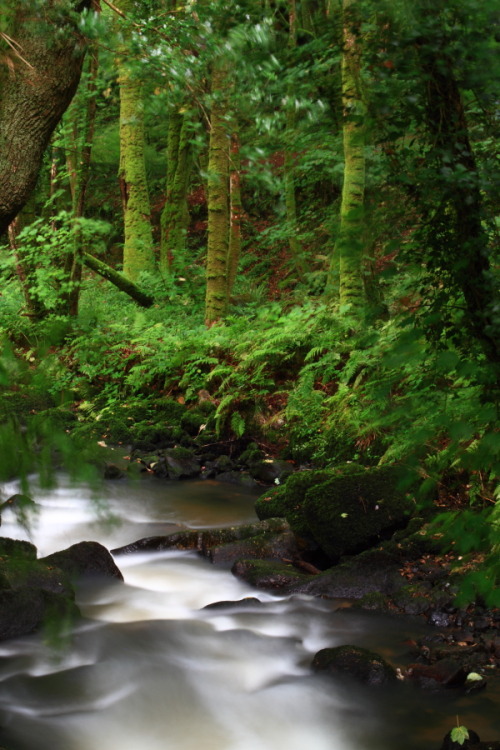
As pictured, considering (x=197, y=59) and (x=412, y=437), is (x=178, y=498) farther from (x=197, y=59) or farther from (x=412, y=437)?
(x=412, y=437)

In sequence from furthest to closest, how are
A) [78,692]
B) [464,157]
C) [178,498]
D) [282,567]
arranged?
[178,498], [282,567], [78,692], [464,157]

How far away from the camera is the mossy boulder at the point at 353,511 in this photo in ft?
22.0

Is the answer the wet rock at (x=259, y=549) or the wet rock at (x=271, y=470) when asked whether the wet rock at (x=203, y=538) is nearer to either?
the wet rock at (x=259, y=549)

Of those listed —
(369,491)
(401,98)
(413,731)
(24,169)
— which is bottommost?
(413,731)

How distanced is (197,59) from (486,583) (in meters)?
3.46

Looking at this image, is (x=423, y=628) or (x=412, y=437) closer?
(x=412, y=437)

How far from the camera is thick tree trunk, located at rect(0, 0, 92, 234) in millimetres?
3873

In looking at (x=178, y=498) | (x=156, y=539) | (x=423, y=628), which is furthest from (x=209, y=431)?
(x=423, y=628)

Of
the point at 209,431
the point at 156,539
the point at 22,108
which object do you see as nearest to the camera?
the point at 22,108

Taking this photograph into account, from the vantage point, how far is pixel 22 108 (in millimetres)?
3996

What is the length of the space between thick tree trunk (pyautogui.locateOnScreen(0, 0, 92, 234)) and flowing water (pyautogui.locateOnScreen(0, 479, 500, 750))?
178 centimetres

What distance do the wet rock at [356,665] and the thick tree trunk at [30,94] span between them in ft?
12.4

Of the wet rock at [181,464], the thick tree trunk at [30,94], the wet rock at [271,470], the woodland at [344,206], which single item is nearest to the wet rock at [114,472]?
the wet rock at [181,464]

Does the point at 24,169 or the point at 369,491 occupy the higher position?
the point at 24,169
